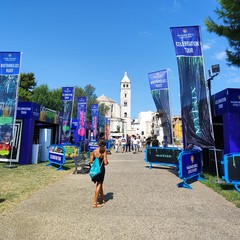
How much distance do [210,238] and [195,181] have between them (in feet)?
18.7

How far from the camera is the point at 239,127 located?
31.1 feet

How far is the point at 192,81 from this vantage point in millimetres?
9523

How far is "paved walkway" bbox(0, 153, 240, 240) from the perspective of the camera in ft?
14.4

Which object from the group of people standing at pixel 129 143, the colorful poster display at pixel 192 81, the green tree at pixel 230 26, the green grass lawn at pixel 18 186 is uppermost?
the green tree at pixel 230 26

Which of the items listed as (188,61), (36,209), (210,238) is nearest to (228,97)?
(188,61)

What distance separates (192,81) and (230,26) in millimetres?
3555

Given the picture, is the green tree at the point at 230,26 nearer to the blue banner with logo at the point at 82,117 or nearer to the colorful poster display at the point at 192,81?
the colorful poster display at the point at 192,81

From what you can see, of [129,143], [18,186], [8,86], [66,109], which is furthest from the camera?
[129,143]

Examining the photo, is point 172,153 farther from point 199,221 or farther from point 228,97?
point 199,221

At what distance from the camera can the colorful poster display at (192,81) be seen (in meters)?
9.33

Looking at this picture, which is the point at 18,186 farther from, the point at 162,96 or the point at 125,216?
the point at 162,96

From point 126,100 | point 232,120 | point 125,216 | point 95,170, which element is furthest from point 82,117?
point 126,100

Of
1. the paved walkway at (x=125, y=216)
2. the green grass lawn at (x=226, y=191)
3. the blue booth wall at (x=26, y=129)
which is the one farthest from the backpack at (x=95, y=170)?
the blue booth wall at (x=26, y=129)

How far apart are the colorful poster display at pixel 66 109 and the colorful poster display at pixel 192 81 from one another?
1172 cm
